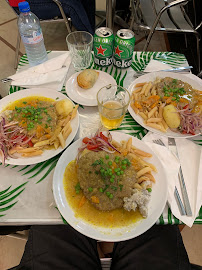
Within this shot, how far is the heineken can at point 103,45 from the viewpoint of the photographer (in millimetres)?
1551

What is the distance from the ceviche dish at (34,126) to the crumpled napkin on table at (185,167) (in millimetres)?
532

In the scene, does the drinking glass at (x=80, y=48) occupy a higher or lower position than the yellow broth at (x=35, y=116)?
higher

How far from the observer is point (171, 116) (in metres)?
1.35

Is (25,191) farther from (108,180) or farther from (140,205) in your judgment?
(140,205)

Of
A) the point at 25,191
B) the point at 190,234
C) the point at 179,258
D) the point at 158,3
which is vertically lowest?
the point at 190,234

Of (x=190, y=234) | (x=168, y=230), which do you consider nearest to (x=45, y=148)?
(x=168, y=230)

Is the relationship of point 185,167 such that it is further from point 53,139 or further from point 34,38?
point 34,38

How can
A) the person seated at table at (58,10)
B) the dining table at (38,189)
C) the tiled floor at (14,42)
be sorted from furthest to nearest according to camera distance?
the person seated at table at (58,10), the tiled floor at (14,42), the dining table at (38,189)

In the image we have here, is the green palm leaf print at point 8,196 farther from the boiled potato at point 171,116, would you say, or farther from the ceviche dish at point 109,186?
the boiled potato at point 171,116

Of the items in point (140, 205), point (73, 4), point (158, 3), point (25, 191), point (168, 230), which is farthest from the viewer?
point (158, 3)

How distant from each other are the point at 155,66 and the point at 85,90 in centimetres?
65

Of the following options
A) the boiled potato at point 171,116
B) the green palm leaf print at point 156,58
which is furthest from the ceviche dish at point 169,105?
the green palm leaf print at point 156,58

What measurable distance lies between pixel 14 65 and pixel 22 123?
105 inches

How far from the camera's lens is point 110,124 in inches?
53.6
